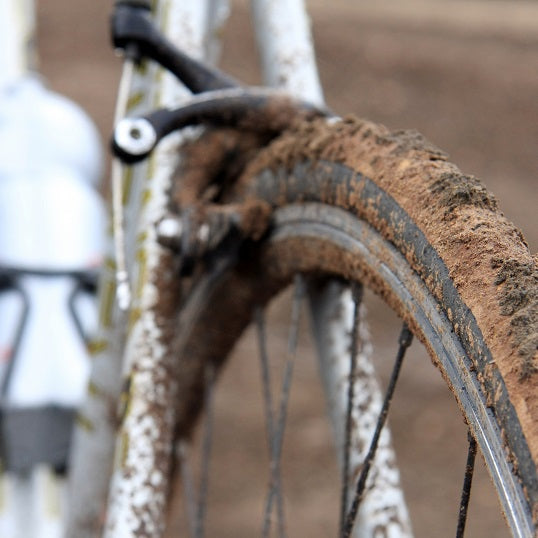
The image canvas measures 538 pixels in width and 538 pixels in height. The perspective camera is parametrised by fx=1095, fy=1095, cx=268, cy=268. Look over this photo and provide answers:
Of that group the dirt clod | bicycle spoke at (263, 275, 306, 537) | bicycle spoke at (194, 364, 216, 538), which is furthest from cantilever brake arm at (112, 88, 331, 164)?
the dirt clod

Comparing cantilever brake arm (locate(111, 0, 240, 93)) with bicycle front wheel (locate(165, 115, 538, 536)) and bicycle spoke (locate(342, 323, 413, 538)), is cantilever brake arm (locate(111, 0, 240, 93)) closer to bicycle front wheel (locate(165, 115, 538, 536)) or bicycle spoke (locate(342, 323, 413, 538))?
bicycle front wheel (locate(165, 115, 538, 536))

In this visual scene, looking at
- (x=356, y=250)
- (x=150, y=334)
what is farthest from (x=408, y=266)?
(x=150, y=334)

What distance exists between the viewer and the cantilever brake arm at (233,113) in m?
0.82

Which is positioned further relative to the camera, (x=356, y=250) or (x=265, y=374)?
(x=265, y=374)

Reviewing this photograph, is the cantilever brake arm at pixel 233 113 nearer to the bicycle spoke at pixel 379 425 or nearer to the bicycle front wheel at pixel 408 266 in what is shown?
the bicycle front wheel at pixel 408 266

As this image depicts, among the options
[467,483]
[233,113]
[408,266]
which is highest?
[233,113]

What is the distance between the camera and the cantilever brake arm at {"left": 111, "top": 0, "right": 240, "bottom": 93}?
2.91ft

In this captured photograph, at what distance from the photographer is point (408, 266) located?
1.99 ft

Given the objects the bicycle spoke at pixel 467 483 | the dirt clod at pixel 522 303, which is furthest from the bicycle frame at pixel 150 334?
the dirt clod at pixel 522 303

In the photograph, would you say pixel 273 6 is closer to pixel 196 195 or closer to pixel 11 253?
pixel 196 195

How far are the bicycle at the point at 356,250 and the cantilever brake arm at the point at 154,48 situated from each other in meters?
0.01

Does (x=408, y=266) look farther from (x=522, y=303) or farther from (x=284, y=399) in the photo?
(x=284, y=399)

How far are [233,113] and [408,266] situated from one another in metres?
0.31

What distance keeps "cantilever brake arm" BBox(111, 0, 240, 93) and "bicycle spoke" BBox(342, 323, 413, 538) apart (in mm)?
313
